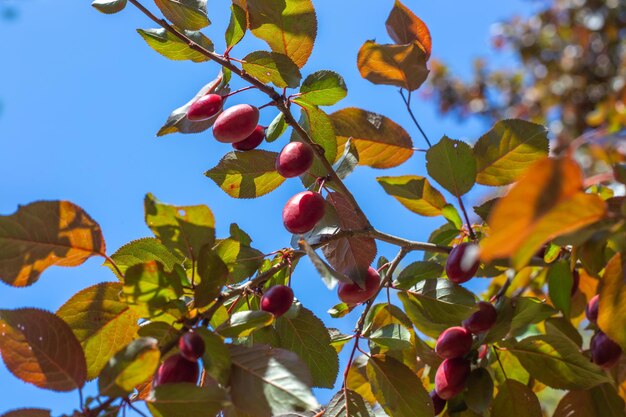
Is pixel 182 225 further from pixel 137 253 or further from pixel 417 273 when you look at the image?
pixel 417 273

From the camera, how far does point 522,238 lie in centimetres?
40

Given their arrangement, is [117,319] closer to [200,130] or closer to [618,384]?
[200,130]

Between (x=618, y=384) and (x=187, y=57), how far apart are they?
2.81 feet

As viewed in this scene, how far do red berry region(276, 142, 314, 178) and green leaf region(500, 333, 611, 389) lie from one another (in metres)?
0.40

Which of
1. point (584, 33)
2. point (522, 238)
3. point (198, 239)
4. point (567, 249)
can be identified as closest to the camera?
point (522, 238)

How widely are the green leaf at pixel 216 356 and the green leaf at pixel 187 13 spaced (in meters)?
0.44

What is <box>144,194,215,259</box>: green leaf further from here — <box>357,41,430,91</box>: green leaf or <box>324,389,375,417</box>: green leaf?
<box>357,41,430,91</box>: green leaf

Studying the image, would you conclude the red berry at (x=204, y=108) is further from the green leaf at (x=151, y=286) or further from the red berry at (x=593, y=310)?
the red berry at (x=593, y=310)

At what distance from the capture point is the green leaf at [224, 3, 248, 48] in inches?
34.4

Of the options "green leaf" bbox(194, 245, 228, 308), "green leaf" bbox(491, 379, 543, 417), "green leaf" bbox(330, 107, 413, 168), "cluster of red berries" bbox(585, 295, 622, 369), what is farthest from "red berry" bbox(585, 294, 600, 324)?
"green leaf" bbox(194, 245, 228, 308)

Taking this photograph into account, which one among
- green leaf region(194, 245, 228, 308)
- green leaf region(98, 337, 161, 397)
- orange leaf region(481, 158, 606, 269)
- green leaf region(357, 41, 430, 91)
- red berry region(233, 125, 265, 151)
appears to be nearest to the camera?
orange leaf region(481, 158, 606, 269)

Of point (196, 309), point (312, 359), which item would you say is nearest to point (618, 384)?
point (312, 359)

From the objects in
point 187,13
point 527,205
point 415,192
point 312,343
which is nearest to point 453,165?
point 415,192

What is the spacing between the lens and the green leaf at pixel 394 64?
1.02 meters
